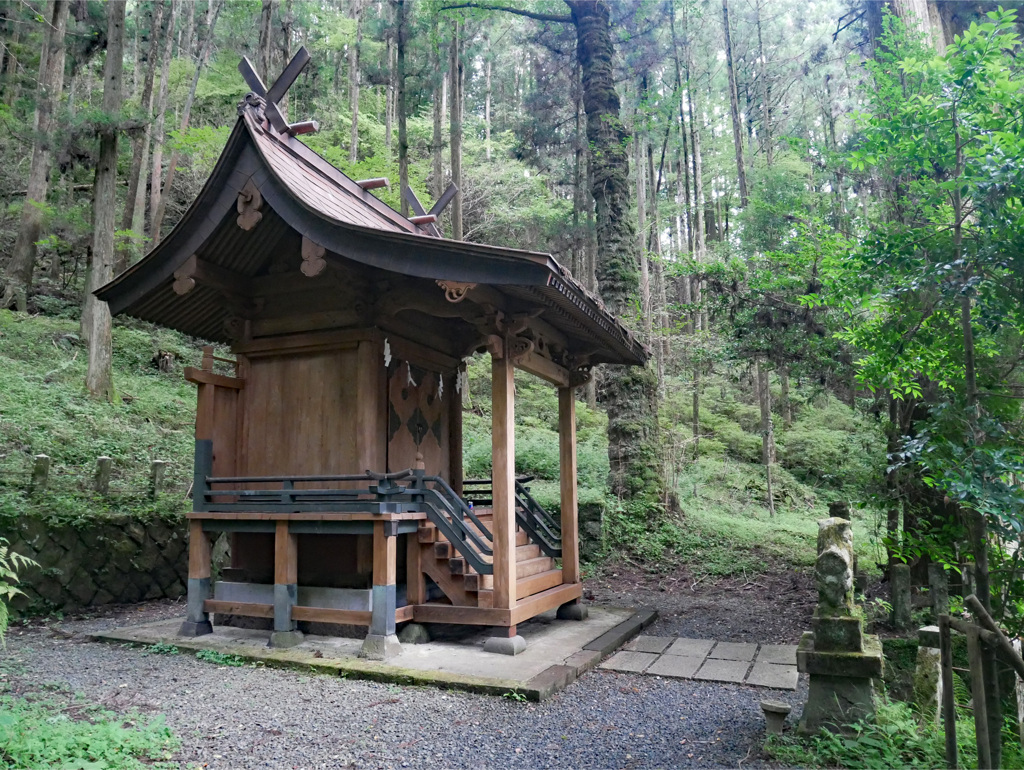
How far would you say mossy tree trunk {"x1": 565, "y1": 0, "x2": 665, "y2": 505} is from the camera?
37.0ft

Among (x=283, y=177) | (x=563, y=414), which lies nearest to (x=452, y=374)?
(x=563, y=414)

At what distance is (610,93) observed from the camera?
12.5 metres

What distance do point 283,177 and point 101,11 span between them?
16328 millimetres

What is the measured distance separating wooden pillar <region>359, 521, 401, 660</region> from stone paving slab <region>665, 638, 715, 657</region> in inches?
108

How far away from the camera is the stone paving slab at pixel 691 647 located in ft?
20.4

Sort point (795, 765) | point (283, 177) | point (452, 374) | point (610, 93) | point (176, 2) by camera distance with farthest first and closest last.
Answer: point (176, 2), point (610, 93), point (452, 374), point (283, 177), point (795, 765)

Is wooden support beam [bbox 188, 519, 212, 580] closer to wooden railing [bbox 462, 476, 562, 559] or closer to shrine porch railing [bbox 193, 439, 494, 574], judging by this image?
shrine porch railing [bbox 193, 439, 494, 574]

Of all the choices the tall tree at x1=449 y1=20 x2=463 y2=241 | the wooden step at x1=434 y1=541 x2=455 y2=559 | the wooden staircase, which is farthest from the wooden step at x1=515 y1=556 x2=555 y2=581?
the tall tree at x1=449 y1=20 x2=463 y2=241

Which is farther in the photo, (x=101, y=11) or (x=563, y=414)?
(x=101, y=11)

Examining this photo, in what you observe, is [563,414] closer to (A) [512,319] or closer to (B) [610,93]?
(A) [512,319]

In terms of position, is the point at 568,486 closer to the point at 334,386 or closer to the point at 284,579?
the point at 334,386

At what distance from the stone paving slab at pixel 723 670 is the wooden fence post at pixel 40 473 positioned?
8.05m

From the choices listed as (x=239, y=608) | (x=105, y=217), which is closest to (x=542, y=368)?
(x=239, y=608)

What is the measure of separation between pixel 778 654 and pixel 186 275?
6.87 metres
